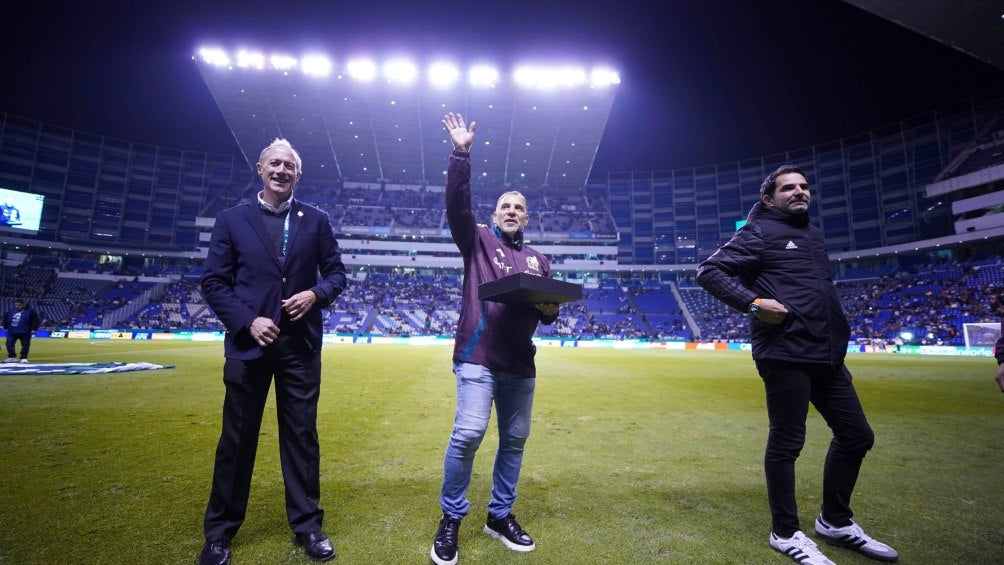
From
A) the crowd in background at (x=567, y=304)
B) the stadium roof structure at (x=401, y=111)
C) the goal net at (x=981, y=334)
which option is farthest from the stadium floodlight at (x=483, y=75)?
the goal net at (x=981, y=334)

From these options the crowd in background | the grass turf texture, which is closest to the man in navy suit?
the grass turf texture

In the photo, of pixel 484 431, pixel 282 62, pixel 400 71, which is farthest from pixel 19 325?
pixel 400 71

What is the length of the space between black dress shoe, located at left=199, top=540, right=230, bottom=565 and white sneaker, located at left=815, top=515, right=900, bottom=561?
3607 millimetres

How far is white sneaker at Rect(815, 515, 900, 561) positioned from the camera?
2494 millimetres

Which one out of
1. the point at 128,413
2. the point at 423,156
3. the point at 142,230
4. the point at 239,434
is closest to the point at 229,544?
the point at 239,434

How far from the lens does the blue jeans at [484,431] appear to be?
2.54 meters

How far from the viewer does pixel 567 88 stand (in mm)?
40875

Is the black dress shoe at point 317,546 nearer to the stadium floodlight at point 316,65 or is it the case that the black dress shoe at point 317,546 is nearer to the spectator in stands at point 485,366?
the spectator in stands at point 485,366

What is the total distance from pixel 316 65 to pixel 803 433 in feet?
A: 149

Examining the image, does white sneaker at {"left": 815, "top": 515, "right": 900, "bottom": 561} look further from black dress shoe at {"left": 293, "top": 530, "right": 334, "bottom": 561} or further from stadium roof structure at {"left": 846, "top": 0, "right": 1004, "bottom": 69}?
stadium roof structure at {"left": 846, "top": 0, "right": 1004, "bottom": 69}

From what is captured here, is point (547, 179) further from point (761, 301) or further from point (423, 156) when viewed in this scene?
point (761, 301)

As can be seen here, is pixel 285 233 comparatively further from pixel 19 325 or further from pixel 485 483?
pixel 19 325

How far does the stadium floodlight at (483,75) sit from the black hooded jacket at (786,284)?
135ft

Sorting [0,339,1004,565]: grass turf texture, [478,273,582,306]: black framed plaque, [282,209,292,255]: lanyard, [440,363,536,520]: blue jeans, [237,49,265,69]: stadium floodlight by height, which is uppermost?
[237,49,265,69]: stadium floodlight
